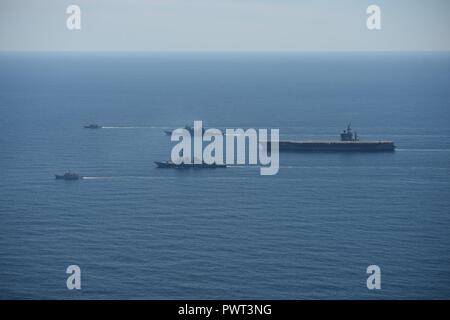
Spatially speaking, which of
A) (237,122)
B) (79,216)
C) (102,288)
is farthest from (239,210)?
(237,122)

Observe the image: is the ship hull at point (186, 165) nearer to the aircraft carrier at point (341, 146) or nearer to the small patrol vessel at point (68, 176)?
Result: the small patrol vessel at point (68, 176)

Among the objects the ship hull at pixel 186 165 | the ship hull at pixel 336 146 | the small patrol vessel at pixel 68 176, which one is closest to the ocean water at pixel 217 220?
the small patrol vessel at pixel 68 176

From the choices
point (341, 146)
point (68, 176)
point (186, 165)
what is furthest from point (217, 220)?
point (341, 146)

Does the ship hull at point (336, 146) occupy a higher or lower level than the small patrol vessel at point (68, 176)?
higher

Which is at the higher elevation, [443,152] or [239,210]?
[443,152]

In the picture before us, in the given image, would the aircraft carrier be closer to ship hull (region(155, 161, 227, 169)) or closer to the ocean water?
the ocean water

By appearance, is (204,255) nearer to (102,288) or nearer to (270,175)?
(102,288)

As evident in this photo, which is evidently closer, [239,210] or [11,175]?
[239,210]

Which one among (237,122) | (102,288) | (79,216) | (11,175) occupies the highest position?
(237,122)
